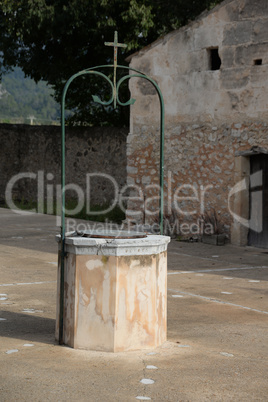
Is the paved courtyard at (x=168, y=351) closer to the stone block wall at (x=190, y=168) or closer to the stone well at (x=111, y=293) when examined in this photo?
the stone well at (x=111, y=293)

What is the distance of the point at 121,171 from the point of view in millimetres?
19562

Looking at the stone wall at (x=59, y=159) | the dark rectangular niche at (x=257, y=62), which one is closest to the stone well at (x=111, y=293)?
the dark rectangular niche at (x=257, y=62)

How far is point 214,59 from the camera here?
1376cm

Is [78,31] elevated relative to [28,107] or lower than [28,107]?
lower

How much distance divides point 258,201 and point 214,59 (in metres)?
3.03

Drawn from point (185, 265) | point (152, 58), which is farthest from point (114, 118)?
point (185, 265)

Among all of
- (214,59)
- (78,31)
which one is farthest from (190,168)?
(78,31)

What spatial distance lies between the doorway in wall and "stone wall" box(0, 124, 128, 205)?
6.77 meters

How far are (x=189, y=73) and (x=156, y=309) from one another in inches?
348

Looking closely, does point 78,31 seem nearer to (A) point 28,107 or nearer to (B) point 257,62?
(B) point 257,62

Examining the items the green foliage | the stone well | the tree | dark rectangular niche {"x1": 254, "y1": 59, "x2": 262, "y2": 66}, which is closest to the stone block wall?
dark rectangular niche {"x1": 254, "y1": 59, "x2": 262, "y2": 66}

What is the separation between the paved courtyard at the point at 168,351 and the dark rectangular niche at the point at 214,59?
4.95m

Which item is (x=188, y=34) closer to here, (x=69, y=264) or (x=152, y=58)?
(x=152, y=58)

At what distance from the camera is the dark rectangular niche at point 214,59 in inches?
538
